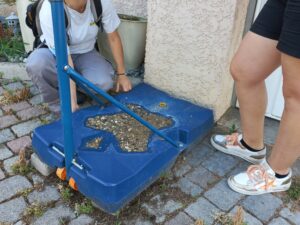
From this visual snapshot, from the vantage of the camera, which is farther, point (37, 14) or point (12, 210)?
point (37, 14)

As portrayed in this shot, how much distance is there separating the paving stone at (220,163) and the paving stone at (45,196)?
96cm

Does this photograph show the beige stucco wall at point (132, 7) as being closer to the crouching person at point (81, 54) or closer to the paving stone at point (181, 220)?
the crouching person at point (81, 54)

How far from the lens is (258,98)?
212cm

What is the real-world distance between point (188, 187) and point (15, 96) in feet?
5.48

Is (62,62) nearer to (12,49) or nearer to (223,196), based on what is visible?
(223,196)

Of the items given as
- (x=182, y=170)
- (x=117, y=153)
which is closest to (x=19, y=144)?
(x=117, y=153)

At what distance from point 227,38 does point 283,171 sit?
3.01ft

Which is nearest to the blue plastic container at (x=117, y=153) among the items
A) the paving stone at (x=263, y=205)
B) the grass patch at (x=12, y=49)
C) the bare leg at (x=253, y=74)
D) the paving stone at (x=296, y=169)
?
the bare leg at (x=253, y=74)

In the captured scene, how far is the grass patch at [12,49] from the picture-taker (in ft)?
11.5

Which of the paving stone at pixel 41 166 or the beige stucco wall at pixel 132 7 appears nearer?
the paving stone at pixel 41 166

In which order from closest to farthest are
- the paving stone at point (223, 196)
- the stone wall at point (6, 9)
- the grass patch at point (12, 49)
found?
1. the paving stone at point (223, 196)
2. the grass patch at point (12, 49)
3. the stone wall at point (6, 9)

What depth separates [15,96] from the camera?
3025mm

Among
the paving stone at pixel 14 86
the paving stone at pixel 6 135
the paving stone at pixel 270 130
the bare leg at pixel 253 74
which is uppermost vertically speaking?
the bare leg at pixel 253 74

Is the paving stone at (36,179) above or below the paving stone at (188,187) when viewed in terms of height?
below
